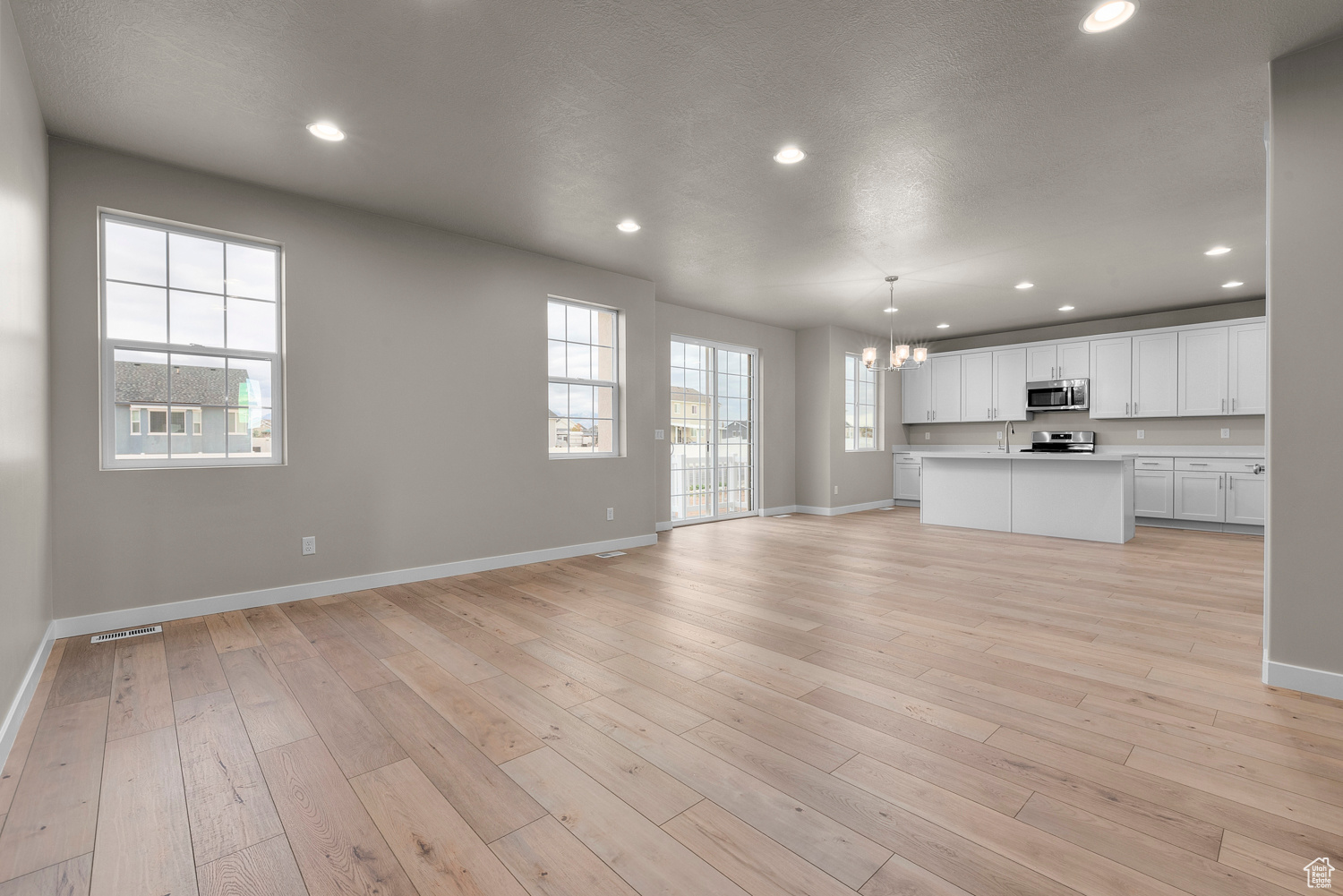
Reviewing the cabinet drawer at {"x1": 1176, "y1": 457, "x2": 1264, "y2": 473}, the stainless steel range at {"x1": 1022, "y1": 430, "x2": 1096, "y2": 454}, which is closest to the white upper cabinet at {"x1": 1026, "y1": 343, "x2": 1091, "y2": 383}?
the stainless steel range at {"x1": 1022, "y1": 430, "x2": 1096, "y2": 454}

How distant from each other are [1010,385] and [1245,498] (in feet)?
9.15

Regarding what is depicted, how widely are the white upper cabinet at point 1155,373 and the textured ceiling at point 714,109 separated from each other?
2.90m

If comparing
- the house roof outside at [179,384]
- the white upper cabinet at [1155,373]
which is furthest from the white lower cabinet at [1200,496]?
the house roof outside at [179,384]

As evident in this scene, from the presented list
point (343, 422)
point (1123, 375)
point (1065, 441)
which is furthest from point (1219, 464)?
point (343, 422)

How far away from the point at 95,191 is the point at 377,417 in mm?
1863

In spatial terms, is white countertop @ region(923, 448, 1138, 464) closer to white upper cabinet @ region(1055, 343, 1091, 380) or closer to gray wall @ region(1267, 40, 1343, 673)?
white upper cabinet @ region(1055, 343, 1091, 380)

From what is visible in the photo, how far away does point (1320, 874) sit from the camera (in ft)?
4.70

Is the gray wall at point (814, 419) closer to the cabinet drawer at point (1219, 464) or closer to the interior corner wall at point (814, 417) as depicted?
the interior corner wall at point (814, 417)

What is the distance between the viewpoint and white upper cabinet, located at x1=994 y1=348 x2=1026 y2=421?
27.2 feet

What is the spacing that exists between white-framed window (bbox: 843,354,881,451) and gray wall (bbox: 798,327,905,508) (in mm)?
132

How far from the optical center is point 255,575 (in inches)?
149

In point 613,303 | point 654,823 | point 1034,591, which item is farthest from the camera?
point 613,303

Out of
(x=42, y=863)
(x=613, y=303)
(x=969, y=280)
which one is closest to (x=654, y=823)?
(x=42, y=863)

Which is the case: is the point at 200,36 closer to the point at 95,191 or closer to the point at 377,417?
the point at 95,191
